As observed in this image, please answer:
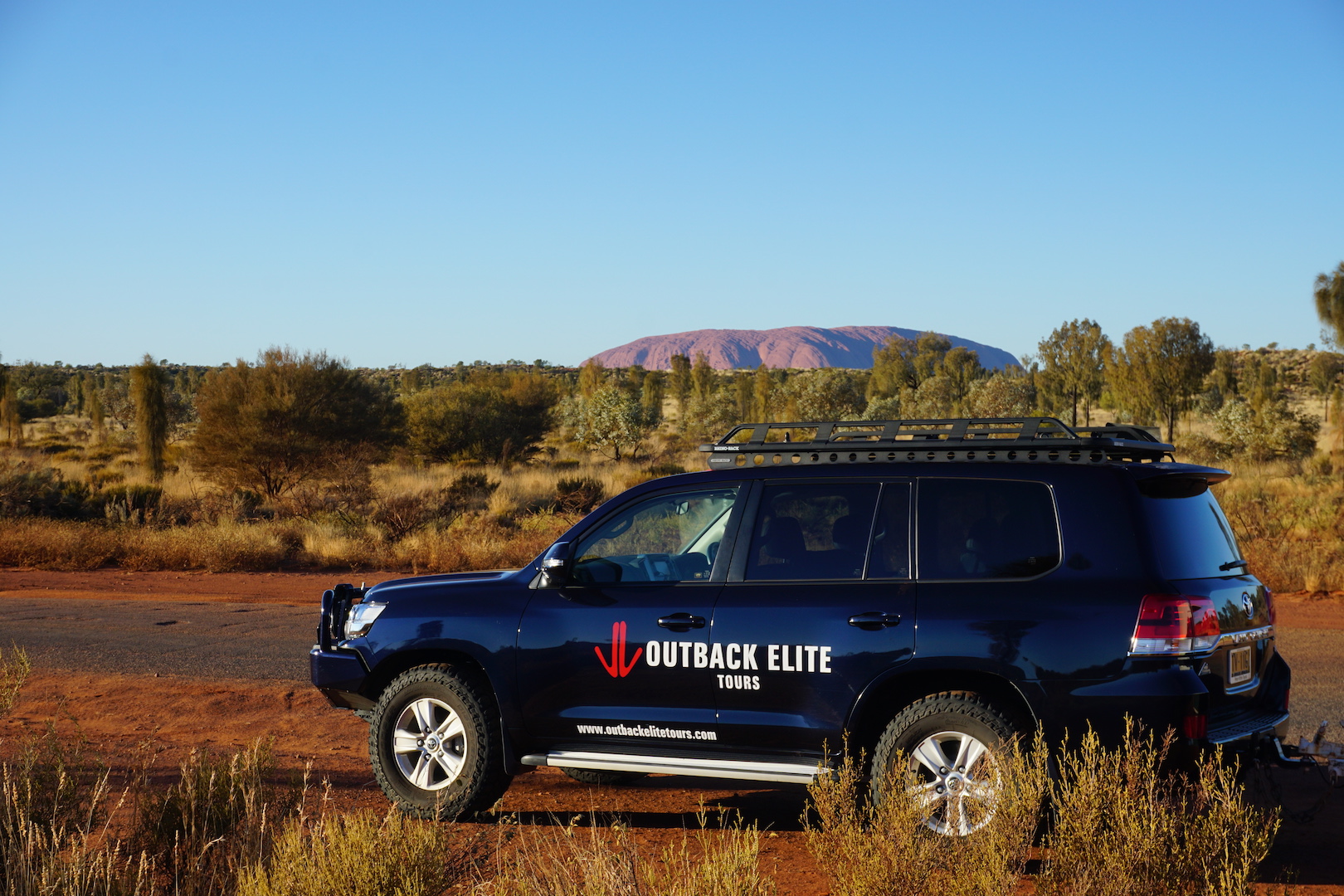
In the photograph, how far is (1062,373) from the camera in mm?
60094

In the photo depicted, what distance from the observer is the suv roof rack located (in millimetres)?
5320

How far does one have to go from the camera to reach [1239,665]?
5078mm

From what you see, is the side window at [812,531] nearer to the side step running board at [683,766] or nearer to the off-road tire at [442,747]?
the side step running board at [683,766]

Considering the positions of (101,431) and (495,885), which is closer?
(495,885)

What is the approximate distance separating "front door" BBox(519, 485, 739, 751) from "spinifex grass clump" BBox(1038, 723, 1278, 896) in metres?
1.94

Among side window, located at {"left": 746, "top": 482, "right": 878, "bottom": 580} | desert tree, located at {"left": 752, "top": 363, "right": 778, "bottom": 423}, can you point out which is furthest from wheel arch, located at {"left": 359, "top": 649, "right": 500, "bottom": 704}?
desert tree, located at {"left": 752, "top": 363, "right": 778, "bottom": 423}

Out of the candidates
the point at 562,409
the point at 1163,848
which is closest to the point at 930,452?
the point at 1163,848

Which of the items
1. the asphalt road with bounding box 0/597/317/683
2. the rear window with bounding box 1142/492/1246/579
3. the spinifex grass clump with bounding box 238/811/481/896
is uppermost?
the rear window with bounding box 1142/492/1246/579

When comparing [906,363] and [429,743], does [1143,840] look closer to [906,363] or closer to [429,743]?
[429,743]

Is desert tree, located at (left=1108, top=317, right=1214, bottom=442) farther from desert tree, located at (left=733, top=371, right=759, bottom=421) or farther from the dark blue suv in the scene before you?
the dark blue suv

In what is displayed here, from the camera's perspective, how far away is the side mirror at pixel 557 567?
595 cm

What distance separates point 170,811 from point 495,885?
1941 millimetres

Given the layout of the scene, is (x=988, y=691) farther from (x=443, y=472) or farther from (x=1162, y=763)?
(x=443, y=472)

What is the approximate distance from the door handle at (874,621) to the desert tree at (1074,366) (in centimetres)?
5522
